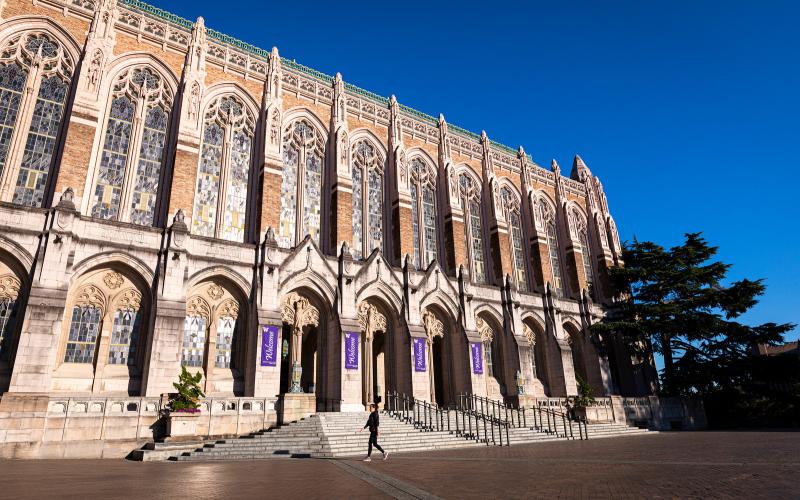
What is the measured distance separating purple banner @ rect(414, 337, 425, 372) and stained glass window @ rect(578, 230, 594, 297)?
68.9 ft

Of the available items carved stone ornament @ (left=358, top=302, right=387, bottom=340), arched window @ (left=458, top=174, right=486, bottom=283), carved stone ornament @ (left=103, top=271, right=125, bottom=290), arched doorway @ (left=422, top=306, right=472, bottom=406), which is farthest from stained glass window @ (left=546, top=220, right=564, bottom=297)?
carved stone ornament @ (left=103, top=271, right=125, bottom=290)

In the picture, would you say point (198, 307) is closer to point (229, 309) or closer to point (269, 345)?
point (229, 309)

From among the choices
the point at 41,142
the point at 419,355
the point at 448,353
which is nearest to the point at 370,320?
the point at 419,355

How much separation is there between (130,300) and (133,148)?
8557 mm

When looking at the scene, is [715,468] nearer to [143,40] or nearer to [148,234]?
[148,234]

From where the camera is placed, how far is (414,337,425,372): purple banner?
974 inches

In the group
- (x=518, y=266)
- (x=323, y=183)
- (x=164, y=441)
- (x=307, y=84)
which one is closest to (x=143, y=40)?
(x=307, y=84)

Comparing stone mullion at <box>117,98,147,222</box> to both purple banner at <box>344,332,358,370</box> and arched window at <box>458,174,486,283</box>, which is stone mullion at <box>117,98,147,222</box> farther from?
arched window at <box>458,174,486,283</box>

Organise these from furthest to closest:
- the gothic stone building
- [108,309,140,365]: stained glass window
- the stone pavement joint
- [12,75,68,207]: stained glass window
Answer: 1. [12,75,68,207]: stained glass window
2. [108,309,140,365]: stained glass window
3. the gothic stone building
4. the stone pavement joint

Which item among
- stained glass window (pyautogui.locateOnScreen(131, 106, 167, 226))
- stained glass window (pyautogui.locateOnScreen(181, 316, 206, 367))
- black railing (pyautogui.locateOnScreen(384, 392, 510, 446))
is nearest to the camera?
black railing (pyautogui.locateOnScreen(384, 392, 510, 446))

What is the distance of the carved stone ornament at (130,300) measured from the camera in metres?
19.5

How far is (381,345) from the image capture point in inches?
1148

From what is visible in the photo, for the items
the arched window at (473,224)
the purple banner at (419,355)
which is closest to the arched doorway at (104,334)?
the purple banner at (419,355)

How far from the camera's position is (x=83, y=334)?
1861 centimetres
